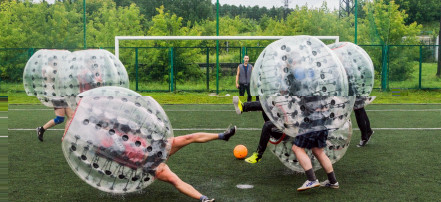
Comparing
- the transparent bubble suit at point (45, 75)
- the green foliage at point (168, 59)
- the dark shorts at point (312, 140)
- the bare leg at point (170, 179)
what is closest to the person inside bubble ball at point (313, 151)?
the dark shorts at point (312, 140)

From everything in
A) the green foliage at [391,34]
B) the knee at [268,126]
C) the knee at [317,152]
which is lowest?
the knee at [317,152]

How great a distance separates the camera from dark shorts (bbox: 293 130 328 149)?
209 inches

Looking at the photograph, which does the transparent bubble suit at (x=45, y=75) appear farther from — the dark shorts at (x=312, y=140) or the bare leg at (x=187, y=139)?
the dark shorts at (x=312, y=140)

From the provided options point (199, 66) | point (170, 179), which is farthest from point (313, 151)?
point (199, 66)

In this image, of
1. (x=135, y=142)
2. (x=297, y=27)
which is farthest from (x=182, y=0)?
(x=135, y=142)

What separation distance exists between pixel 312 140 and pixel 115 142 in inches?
88.9

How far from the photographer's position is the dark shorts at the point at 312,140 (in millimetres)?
5305

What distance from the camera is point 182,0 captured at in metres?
22.0

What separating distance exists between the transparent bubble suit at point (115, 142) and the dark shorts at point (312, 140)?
1599 millimetres

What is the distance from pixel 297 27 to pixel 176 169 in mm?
15601

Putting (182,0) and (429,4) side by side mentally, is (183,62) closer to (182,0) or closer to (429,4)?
(182,0)

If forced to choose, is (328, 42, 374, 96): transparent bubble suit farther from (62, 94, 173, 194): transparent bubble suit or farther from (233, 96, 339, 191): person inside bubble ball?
(62, 94, 173, 194): transparent bubble suit

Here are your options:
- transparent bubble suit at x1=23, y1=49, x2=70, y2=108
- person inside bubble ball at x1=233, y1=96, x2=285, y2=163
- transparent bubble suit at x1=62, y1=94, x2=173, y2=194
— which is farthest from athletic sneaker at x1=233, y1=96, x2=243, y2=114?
transparent bubble suit at x1=23, y1=49, x2=70, y2=108

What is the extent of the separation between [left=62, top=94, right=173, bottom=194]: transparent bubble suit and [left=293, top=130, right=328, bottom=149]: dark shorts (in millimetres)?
1599
